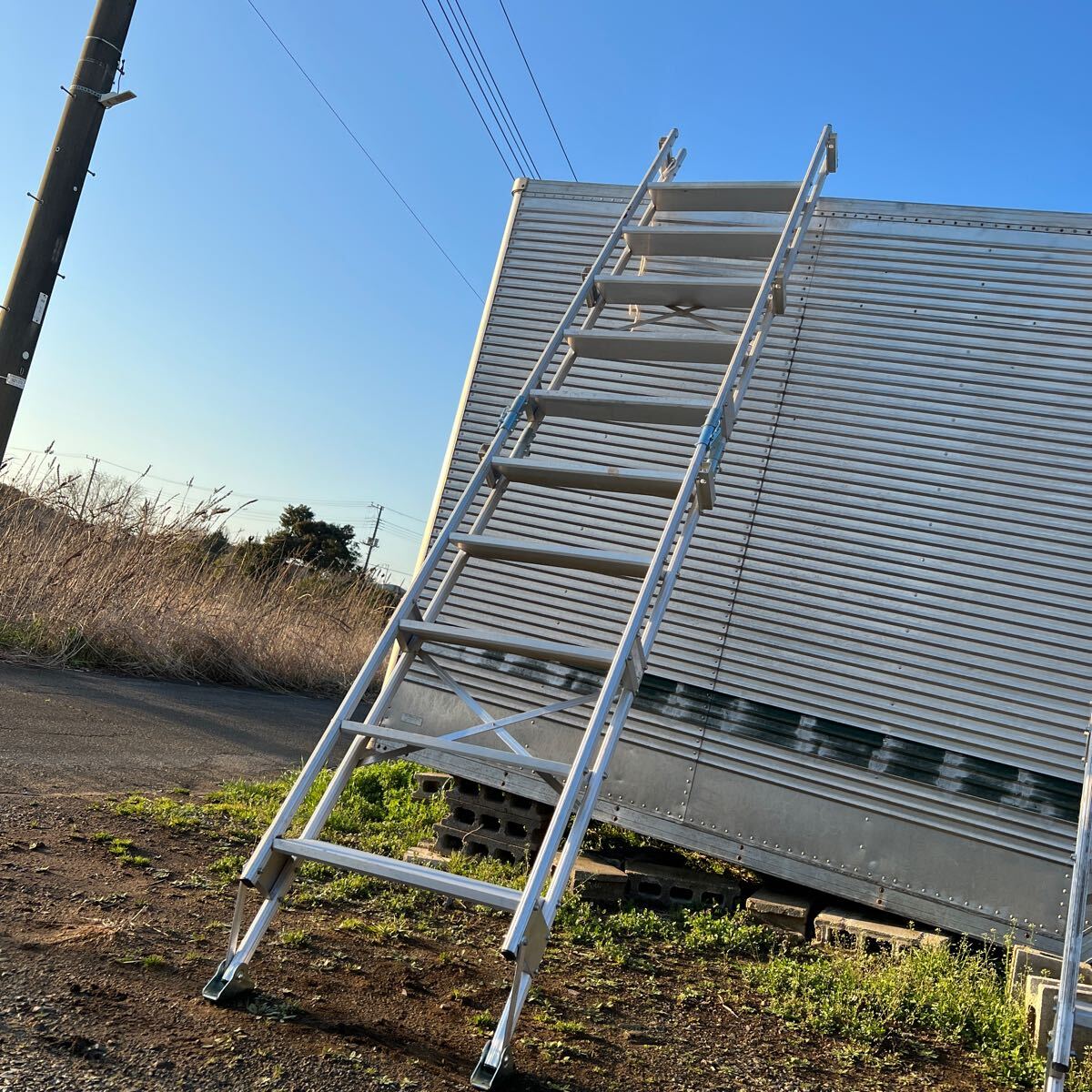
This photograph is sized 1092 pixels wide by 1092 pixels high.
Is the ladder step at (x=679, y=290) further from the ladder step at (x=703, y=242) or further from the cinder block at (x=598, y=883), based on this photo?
the cinder block at (x=598, y=883)

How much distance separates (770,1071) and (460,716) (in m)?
2.79

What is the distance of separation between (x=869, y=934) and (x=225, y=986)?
312 cm

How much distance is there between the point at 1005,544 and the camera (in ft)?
16.4

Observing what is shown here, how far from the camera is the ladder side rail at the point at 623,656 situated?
2.77 meters

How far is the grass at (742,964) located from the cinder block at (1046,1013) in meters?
0.07

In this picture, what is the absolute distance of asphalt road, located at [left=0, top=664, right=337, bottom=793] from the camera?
576 cm

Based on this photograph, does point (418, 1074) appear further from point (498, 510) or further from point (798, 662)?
point (498, 510)

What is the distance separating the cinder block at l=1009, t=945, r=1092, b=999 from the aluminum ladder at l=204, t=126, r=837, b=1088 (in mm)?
2062

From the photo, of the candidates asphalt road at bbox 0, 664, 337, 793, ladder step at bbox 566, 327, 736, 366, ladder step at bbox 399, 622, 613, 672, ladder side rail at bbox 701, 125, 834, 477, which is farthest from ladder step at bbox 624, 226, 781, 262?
asphalt road at bbox 0, 664, 337, 793

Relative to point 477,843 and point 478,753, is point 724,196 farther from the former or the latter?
point 477,843

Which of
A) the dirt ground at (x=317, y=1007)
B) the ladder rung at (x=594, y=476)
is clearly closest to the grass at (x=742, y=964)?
the dirt ground at (x=317, y=1007)

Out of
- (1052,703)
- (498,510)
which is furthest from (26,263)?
(1052,703)

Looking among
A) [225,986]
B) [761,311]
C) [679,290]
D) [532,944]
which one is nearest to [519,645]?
[532,944]

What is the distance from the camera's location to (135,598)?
10.2 metres
